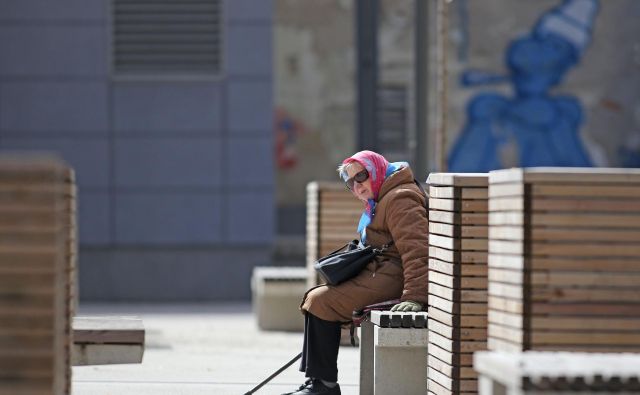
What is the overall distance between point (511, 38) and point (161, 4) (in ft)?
30.9

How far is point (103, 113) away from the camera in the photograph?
80.6 ft

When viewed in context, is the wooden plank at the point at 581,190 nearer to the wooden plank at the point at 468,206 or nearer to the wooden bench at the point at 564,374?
the wooden bench at the point at 564,374

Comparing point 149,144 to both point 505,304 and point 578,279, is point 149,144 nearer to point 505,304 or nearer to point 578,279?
point 505,304

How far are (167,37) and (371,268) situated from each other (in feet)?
52.9

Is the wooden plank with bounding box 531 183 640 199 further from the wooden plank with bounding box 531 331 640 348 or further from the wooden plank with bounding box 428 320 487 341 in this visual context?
the wooden plank with bounding box 428 320 487 341

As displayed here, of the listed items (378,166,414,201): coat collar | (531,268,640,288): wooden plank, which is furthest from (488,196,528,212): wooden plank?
(378,166,414,201): coat collar

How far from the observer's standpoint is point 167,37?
25.2 meters

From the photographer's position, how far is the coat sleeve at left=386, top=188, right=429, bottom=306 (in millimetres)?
9102

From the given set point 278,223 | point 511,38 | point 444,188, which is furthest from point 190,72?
point 444,188

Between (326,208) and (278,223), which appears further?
(278,223)

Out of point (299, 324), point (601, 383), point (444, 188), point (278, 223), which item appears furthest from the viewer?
point (278, 223)

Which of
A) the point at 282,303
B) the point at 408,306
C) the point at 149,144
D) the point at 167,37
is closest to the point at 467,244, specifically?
the point at 408,306

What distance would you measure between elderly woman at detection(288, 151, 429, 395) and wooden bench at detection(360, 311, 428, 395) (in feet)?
0.67

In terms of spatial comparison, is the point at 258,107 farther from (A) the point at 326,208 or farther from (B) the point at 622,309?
(B) the point at 622,309
